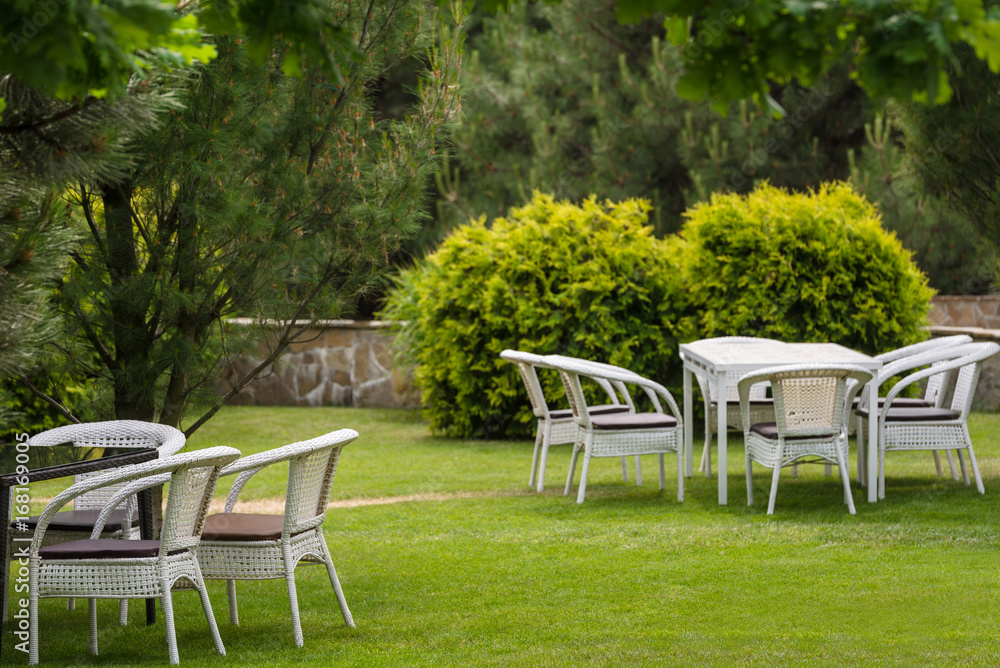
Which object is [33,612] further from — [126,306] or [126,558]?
→ [126,306]

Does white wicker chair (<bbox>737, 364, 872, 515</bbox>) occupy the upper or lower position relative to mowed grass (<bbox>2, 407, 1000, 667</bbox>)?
upper

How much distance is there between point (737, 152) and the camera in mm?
14789

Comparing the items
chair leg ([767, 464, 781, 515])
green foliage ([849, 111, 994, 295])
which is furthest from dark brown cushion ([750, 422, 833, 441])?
green foliage ([849, 111, 994, 295])

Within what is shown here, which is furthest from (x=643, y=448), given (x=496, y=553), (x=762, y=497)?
(x=496, y=553)

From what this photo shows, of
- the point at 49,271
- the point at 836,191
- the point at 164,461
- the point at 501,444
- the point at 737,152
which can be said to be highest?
the point at 737,152

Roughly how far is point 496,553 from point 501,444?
4.56 m

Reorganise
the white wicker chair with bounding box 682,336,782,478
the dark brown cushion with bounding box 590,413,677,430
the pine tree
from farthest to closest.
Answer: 1. the white wicker chair with bounding box 682,336,782,478
2. the dark brown cushion with bounding box 590,413,677,430
3. the pine tree

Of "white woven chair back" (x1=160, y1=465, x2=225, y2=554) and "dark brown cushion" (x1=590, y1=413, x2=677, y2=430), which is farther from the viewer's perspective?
"dark brown cushion" (x1=590, y1=413, x2=677, y2=430)

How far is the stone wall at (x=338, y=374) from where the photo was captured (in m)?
12.8

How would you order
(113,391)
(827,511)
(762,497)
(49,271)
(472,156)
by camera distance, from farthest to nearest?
(472,156), (762,497), (827,511), (113,391), (49,271)

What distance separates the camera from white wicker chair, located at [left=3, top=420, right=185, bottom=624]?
4176mm

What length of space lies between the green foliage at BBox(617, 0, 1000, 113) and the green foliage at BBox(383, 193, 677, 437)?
7.78 meters

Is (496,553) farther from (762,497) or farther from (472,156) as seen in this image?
(472,156)

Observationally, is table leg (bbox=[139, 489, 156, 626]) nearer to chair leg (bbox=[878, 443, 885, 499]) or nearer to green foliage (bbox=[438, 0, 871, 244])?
chair leg (bbox=[878, 443, 885, 499])
